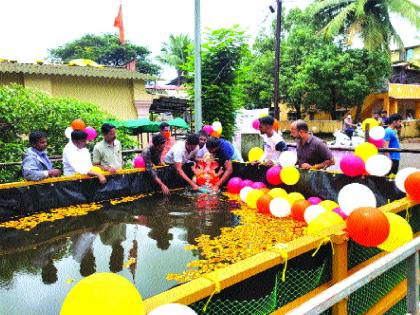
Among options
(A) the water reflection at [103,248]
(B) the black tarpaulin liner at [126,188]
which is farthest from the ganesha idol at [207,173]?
(A) the water reflection at [103,248]

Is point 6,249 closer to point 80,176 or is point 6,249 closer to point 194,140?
point 80,176

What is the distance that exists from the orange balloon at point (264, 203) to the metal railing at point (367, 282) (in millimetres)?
3407

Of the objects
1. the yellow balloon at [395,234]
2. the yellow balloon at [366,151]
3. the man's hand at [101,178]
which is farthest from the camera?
the man's hand at [101,178]

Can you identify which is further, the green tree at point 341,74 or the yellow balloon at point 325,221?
the green tree at point 341,74

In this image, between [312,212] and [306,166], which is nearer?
[312,212]

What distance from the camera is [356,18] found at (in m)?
21.8

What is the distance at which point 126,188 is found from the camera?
675cm

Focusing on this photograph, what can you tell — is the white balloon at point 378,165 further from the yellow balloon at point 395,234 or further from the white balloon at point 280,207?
the yellow balloon at point 395,234

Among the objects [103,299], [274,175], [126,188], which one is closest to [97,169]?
[126,188]

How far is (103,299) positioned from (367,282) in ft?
4.01

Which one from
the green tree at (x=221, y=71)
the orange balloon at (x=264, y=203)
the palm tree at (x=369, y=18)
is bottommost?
the orange balloon at (x=264, y=203)

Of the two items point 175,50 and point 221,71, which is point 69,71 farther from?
point 175,50

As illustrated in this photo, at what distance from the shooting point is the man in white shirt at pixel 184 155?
6750mm

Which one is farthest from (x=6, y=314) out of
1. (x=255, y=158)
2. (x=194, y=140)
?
(x=255, y=158)
